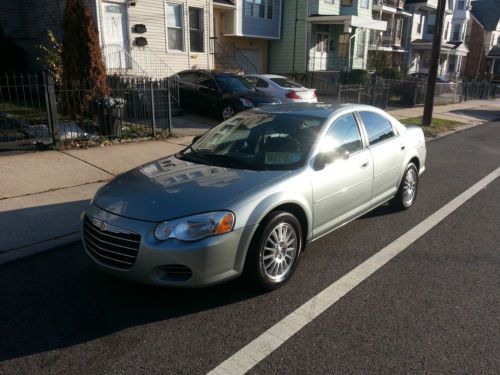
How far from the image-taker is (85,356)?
2.80 metres

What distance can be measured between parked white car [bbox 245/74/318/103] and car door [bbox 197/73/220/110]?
1702 millimetres

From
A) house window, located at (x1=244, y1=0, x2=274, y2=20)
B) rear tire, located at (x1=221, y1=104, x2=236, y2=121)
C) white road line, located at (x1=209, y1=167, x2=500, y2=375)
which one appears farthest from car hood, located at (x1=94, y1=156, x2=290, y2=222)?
house window, located at (x1=244, y1=0, x2=274, y2=20)

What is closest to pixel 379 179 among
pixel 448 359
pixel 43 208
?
pixel 448 359

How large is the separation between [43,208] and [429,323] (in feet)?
15.1

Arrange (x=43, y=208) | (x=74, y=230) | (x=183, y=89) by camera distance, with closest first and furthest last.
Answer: (x=74, y=230) → (x=43, y=208) → (x=183, y=89)

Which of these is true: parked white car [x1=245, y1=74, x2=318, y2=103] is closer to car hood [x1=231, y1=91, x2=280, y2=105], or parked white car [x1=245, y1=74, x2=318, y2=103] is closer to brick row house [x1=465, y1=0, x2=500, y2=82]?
car hood [x1=231, y1=91, x2=280, y2=105]

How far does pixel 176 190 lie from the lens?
3.50 metres

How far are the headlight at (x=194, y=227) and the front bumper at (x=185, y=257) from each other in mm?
37

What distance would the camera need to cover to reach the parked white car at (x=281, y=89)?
1400 centimetres

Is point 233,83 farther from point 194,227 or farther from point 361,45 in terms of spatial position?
point 361,45

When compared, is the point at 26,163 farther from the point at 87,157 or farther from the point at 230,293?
the point at 230,293

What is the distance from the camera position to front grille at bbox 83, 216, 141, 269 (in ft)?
10.5

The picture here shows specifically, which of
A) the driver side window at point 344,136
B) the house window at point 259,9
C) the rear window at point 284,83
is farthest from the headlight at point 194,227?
the house window at point 259,9

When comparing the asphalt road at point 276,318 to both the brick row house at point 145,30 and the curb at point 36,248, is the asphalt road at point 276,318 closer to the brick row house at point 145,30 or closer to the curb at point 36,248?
the curb at point 36,248
